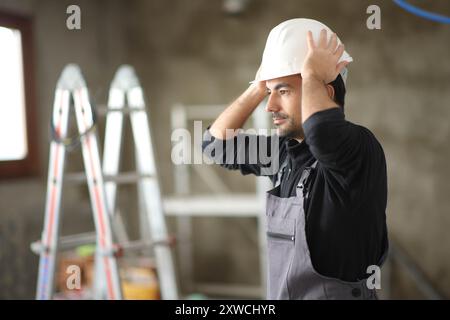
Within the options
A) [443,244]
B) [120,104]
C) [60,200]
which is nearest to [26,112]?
[120,104]

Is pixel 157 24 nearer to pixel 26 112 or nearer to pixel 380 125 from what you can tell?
pixel 26 112

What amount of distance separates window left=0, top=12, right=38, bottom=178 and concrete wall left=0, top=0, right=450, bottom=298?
0.08m

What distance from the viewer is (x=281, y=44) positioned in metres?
Result: 1.12

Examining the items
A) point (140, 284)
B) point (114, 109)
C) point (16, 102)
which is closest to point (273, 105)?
point (114, 109)

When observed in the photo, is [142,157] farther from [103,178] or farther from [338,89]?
[338,89]

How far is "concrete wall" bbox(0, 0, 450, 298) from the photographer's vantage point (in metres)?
3.44

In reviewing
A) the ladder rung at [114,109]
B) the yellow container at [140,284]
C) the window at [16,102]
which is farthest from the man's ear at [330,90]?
the window at [16,102]

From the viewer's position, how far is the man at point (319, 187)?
103 centimetres

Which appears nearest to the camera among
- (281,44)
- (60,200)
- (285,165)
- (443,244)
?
(281,44)

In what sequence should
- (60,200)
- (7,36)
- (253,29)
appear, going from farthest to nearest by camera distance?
(253,29), (7,36), (60,200)

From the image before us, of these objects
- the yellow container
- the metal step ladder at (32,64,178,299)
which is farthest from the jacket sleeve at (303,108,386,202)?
the yellow container

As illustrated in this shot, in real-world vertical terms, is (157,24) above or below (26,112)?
above

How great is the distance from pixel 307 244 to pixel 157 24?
11.4ft

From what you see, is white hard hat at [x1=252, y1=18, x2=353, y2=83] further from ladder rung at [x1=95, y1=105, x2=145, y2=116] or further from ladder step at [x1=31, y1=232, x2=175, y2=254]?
ladder rung at [x1=95, y1=105, x2=145, y2=116]
